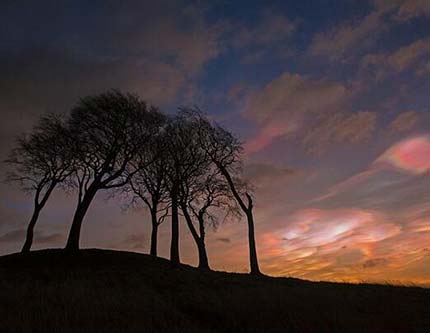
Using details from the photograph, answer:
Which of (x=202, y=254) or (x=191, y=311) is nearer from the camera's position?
(x=191, y=311)

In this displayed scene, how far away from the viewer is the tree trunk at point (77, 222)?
33906mm

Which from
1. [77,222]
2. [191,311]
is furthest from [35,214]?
[191,311]

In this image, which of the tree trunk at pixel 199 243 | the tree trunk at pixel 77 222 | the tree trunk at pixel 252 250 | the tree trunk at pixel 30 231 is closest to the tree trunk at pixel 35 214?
the tree trunk at pixel 30 231

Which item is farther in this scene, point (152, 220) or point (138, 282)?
point (152, 220)

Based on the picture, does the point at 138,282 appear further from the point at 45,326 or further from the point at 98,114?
the point at 98,114

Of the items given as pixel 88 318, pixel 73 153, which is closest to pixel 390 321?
pixel 88 318

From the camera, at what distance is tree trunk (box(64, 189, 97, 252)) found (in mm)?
33906

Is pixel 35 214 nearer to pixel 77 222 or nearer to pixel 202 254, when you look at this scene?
pixel 77 222

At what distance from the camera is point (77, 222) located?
34531 millimetres

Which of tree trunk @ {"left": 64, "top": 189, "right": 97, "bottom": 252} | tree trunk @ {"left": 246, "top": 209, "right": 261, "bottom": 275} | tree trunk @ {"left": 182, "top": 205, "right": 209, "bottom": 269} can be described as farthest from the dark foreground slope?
tree trunk @ {"left": 182, "top": 205, "right": 209, "bottom": 269}

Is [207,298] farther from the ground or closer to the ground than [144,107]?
closer to the ground

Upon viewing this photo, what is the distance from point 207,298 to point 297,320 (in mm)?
5945

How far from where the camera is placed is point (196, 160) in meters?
39.2

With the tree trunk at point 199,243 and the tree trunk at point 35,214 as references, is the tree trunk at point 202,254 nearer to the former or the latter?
the tree trunk at point 199,243
